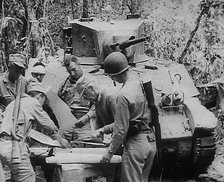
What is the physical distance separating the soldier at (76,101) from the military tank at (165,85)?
0.50 meters

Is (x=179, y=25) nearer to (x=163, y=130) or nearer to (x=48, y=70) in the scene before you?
(x=48, y=70)

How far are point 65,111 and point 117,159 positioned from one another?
7.55 feet

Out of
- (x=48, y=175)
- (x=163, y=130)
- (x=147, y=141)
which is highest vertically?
(x=147, y=141)

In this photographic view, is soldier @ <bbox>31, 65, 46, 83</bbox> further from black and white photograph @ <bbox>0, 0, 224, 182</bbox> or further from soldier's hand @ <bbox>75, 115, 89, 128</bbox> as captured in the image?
soldier's hand @ <bbox>75, 115, 89, 128</bbox>

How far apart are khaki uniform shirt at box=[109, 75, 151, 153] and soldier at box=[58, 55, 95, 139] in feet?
6.33

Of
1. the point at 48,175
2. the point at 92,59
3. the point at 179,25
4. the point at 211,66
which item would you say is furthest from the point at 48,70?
the point at 179,25

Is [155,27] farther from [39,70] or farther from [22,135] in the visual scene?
[22,135]

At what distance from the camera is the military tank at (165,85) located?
294 inches

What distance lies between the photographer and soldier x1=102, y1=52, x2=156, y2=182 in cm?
535

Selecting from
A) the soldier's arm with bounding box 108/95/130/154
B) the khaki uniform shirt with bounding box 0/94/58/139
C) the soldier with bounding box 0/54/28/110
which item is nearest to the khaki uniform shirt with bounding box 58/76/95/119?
the soldier with bounding box 0/54/28/110

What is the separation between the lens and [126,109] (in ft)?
17.5

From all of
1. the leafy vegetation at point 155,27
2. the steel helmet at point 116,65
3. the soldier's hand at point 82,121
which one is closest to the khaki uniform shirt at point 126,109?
the steel helmet at point 116,65

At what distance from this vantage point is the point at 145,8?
57.2 feet

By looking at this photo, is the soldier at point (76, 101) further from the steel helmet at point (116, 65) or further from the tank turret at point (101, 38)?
the steel helmet at point (116, 65)
